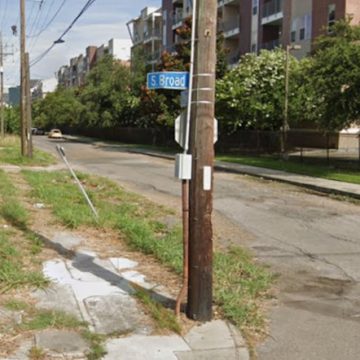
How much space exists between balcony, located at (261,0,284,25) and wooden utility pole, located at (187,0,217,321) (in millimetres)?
42647

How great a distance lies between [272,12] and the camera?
48125mm

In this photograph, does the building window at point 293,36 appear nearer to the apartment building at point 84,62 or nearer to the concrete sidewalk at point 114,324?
the concrete sidewalk at point 114,324

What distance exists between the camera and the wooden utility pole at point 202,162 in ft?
19.3

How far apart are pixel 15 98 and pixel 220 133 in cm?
6036

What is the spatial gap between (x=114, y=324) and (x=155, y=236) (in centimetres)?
427

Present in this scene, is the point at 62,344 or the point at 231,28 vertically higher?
the point at 231,28

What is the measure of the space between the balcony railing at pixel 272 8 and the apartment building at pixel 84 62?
2270 inches

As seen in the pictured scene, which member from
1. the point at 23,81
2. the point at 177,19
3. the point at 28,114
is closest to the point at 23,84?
the point at 23,81

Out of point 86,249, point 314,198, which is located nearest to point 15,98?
point 314,198

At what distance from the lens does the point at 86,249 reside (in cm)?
919

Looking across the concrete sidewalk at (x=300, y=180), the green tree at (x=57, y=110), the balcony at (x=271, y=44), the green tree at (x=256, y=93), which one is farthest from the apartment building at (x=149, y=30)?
the concrete sidewalk at (x=300, y=180)

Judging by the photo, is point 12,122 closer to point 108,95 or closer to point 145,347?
point 108,95

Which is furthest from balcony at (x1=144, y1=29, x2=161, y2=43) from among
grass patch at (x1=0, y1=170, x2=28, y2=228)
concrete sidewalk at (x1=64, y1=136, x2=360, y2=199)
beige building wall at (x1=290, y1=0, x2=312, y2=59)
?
grass patch at (x1=0, y1=170, x2=28, y2=228)

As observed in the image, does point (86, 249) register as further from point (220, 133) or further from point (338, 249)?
point (220, 133)
